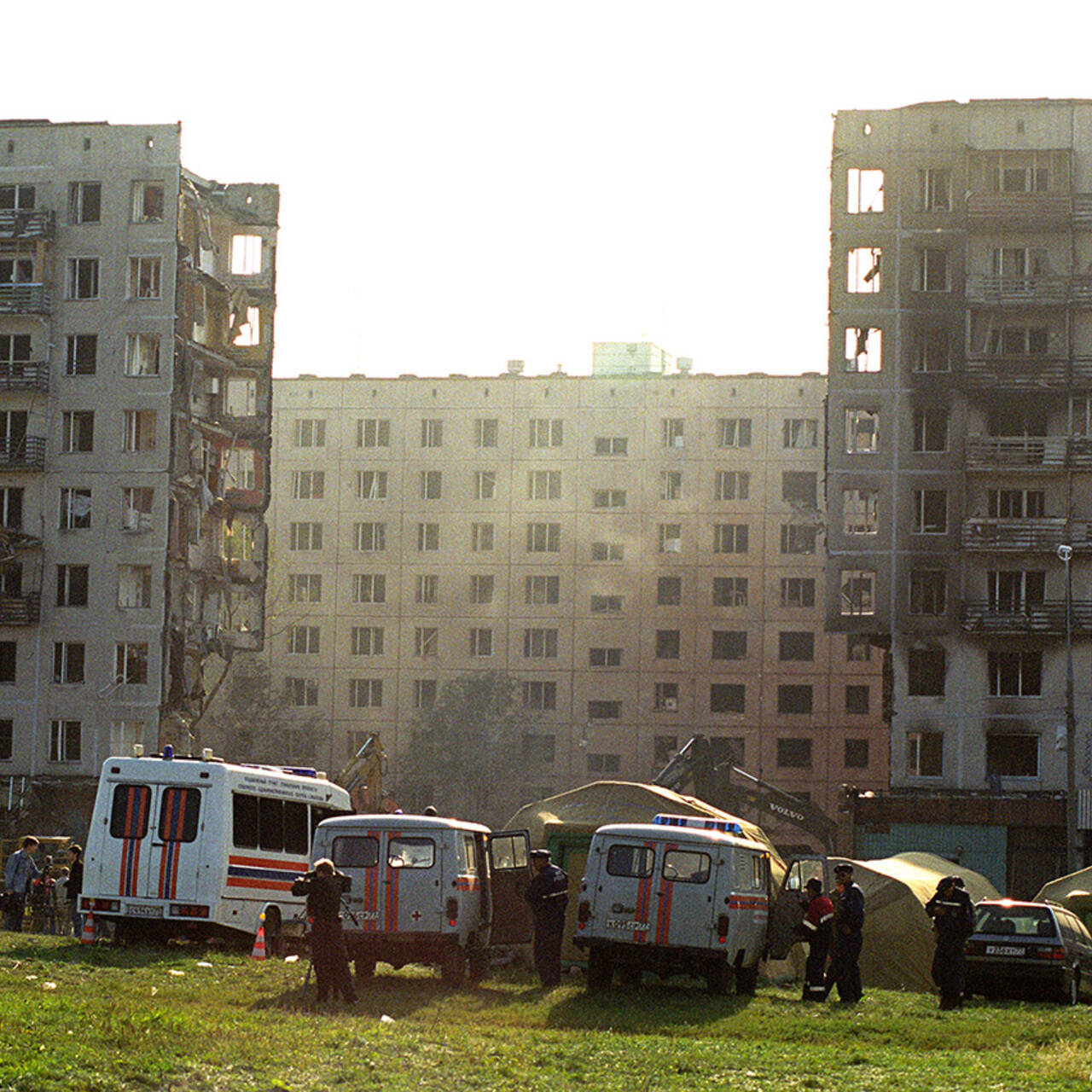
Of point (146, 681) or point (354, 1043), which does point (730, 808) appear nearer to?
point (146, 681)

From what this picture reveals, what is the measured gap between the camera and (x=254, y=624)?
8369cm

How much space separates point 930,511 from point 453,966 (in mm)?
48250

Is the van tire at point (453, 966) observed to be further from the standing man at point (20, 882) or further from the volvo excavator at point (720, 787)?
the volvo excavator at point (720, 787)

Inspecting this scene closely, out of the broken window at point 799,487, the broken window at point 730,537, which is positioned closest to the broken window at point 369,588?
the broken window at point 730,537

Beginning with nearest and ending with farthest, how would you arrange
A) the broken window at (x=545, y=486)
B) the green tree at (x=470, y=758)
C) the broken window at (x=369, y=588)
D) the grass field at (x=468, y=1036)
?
the grass field at (x=468, y=1036), the green tree at (x=470, y=758), the broken window at (x=545, y=486), the broken window at (x=369, y=588)

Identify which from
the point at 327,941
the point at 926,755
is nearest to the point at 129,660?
the point at 926,755

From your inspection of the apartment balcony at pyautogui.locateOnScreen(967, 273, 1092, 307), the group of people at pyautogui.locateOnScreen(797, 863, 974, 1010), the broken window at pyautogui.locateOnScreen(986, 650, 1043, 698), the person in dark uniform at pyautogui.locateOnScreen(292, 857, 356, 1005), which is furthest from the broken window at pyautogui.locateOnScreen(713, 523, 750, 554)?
the person in dark uniform at pyautogui.locateOnScreen(292, 857, 356, 1005)

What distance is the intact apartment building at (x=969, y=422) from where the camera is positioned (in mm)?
71438

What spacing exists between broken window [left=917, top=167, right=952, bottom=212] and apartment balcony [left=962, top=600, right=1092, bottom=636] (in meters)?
15.0

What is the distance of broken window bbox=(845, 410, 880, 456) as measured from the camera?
74.7 metres

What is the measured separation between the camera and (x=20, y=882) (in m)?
37.7

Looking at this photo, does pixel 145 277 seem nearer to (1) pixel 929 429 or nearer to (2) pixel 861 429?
(2) pixel 861 429

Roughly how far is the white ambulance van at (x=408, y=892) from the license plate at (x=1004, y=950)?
26.1ft

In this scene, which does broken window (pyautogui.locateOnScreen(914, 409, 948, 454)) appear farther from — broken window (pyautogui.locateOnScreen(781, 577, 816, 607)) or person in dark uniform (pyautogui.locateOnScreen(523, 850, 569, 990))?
person in dark uniform (pyautogui.locateOnScreen(523, 850, 569, 990))
